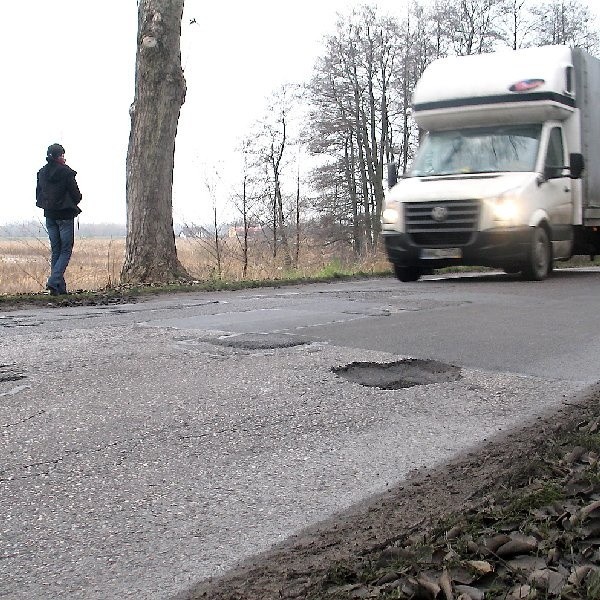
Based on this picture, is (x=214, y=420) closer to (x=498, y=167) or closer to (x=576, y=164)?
(x=498, y=167)

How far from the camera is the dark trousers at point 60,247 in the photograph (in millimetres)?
10305

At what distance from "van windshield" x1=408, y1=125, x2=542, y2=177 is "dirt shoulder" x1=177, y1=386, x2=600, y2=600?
9.44 metres

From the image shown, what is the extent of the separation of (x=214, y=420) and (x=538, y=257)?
30.3 ft

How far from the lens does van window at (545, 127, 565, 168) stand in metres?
12.5

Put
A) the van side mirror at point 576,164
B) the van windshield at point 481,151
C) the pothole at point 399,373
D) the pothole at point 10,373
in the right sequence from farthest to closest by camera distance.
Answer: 1. the van side mirror at point 576,164
2. the van windshield at point 481,151
3. the pothole at point 399,373
4. the pothole at point 10,373

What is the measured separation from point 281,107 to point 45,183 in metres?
19.5

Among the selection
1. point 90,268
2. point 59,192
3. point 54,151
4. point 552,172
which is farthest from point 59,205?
point 552,172

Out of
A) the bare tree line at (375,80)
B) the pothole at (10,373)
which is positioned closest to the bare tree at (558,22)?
the bare tree line at (375,80)

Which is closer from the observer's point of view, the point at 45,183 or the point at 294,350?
the point at 294,350

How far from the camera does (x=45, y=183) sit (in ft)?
34.4

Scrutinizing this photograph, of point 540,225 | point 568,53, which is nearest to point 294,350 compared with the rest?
point 540,225

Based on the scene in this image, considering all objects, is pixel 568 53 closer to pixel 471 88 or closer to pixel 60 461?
pixel 471 88

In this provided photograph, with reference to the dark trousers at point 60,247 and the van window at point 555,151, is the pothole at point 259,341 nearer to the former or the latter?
the dark trousers at point 60,247

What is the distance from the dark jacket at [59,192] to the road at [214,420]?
110 inches
